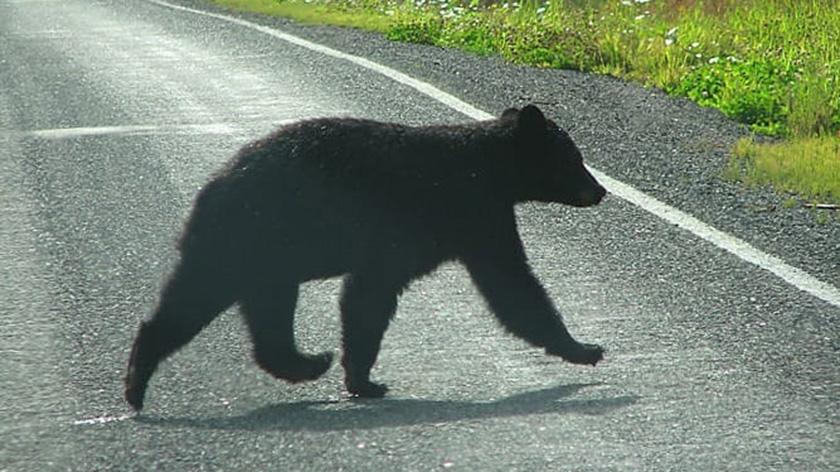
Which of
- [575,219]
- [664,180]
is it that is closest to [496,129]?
[575,219]

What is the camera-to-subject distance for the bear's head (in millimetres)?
5812

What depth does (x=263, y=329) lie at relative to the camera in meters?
5.41

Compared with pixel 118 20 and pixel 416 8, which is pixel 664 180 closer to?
pixel 416 8

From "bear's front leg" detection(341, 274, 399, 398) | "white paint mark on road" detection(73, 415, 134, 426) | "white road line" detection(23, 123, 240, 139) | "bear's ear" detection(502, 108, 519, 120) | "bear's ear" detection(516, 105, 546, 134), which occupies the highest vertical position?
"bear's ear" detection(516, 105, 546, 134)

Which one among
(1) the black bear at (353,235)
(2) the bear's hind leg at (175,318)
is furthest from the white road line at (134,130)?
(2) the bear's hind leg at (175,318)

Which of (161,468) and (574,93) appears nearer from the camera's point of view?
(161,468)

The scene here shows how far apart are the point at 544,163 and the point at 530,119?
224mm

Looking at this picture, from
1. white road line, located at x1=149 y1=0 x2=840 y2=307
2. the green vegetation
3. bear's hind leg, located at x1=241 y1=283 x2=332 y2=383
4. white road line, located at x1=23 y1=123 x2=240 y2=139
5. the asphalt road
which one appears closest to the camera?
the asphalt road

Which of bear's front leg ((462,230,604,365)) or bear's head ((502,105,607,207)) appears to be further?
bear's head ((502,105,607,207))

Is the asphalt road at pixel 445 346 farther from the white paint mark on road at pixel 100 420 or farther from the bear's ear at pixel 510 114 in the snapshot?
the bear's ear at pixel 510 114

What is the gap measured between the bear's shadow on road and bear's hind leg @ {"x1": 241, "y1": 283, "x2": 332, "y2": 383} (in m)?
0.15

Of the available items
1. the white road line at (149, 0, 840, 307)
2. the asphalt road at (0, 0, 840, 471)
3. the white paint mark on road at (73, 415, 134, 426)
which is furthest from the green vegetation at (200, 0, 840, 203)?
the white paint mark on road at (73, 415, 134, 426)

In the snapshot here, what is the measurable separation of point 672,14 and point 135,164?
8.69m

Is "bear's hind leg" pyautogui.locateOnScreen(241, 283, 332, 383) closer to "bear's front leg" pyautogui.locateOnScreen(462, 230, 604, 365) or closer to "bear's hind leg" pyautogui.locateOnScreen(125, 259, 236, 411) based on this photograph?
"bear's hind leg" pyautogui.locateOnScreen(125, 259, 236, 411)
